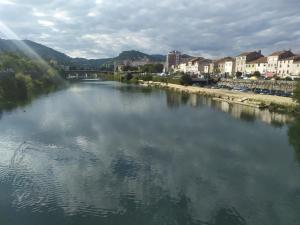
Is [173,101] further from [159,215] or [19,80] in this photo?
[159,215]

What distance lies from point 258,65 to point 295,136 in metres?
60.2

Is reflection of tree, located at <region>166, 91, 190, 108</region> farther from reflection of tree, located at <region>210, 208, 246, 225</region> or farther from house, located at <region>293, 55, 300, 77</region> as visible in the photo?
reflection of tree, located at <region>210, 208, 246, 225</region>

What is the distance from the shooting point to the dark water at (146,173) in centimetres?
1111

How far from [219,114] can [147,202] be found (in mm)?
23998

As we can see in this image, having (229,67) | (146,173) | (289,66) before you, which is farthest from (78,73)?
(146,173)

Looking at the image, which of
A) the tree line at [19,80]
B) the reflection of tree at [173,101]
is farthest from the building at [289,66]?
the tree line at [19,80]

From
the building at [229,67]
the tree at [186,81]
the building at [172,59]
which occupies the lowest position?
the tree at [186,81]

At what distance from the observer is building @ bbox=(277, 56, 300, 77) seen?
64.5m

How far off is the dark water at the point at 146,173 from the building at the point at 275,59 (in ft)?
161

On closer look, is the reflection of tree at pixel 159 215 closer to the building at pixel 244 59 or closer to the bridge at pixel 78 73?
the building at pixel 244 59

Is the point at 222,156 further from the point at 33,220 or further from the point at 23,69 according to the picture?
the point at 23,69

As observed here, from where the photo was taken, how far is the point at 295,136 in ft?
77.8

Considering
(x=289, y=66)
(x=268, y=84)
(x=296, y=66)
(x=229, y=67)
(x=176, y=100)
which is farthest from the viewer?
(x=229, y=67)

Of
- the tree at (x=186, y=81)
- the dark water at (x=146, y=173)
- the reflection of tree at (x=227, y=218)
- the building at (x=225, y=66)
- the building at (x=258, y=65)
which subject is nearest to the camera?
the reflection of tree at (x=227, y=218)
